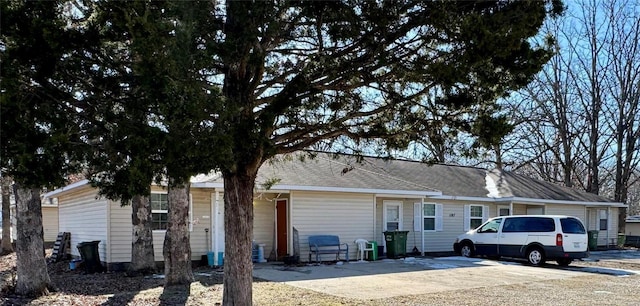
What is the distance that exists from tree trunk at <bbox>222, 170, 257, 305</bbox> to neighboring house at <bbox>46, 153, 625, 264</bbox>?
4239 mm

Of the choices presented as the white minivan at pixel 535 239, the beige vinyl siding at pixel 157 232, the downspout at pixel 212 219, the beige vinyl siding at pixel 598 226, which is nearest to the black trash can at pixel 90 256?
the beige vinyl siding at pixel 157 232

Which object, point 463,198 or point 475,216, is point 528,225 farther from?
Result: point 475,216

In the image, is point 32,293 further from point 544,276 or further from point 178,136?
point 544,276

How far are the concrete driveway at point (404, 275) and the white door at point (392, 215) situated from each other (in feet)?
7.87

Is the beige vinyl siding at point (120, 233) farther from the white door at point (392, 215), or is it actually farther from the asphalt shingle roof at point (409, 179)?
the white door at point (392, 215)

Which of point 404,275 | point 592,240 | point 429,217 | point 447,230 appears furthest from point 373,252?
point 592,240

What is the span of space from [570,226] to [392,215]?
242 inches

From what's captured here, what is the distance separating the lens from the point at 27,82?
5453mm

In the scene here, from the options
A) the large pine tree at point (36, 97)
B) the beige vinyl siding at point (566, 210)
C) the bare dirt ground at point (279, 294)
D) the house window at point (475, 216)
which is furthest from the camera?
the beige vinyl siding at point (566, 210)

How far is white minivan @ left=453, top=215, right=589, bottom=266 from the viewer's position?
16750mm

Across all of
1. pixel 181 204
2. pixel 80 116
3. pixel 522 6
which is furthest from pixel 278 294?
pixel 522 6

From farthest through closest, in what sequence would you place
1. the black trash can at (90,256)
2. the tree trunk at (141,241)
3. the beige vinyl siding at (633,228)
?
the beige vinyl siding at (633,228) < the black trash can at (90,256) < the tree trunk at (141,241)

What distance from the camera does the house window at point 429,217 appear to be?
69.1ft

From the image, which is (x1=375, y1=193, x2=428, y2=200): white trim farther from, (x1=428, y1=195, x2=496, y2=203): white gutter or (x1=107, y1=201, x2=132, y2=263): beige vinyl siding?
(x1=107, y1=201, x2=132, y2=263): beige vinyl siding
